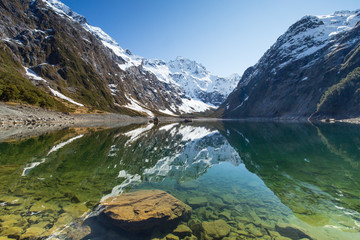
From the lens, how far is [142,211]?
377 inches

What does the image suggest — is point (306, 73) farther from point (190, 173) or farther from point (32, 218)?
point (32, 218)

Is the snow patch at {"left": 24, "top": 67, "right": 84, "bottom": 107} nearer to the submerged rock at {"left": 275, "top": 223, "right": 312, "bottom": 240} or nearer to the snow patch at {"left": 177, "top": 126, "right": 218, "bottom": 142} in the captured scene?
the snow patch at {"left": 177, "top": 126, "right": 218, "bottom": 142}

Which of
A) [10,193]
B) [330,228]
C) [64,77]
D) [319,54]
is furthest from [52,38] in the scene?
[319,54]

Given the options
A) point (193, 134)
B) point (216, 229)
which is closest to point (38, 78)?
point (193, 134)

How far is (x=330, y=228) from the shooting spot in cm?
912

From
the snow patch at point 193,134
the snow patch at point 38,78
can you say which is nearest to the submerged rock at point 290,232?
the snow patch at point 193,134

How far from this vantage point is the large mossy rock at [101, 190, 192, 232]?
8.98 meters

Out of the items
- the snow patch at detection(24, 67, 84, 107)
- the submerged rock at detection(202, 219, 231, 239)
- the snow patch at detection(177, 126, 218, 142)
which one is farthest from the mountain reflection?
the snow patch at detection(24, 67, 84, 107)

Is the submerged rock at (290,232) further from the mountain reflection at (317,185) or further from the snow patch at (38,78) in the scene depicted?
the snow patch at (38,78)

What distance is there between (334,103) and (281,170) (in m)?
134

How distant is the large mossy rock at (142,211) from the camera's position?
8977 mm

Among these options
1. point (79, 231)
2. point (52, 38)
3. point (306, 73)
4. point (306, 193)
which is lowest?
point (79, 231)

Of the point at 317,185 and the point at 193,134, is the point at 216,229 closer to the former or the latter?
the point at 317,185

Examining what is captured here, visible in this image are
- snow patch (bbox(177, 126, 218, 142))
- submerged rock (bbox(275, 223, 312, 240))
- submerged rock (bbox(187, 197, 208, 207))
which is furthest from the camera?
snow patch (bbox(177, 126, 218, 142))
